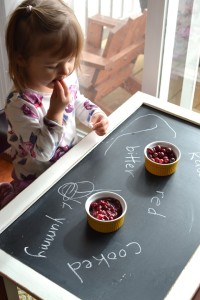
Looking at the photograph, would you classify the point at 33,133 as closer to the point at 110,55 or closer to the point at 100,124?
the point at 100,124

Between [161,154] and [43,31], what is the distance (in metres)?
0.42

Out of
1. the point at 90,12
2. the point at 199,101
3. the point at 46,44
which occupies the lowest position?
the point at 199,101

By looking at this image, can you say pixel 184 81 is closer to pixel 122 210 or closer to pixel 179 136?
pixel 179 136

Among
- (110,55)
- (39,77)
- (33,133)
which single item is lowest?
(110,55)

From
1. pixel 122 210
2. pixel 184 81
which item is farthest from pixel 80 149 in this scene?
pixel 184 81

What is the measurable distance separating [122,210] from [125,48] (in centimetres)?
103

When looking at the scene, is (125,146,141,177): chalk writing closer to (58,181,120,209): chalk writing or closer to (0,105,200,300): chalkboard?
(0,105,200,300): chalkboard

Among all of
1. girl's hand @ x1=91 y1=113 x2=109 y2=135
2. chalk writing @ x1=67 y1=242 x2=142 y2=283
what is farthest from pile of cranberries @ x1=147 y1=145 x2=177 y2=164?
chalk writing @ x1=67 y1=242 x2=142 y2=283

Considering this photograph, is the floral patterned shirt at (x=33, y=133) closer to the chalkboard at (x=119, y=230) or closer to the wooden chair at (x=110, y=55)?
the chalkboard at (x=119, y=230)

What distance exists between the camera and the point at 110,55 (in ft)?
6.03

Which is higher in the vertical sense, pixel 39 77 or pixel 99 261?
pixel 39 77

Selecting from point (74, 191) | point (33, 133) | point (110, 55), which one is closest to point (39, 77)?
point (33, 133)

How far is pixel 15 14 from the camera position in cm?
105

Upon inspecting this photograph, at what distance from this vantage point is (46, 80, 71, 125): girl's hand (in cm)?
107
